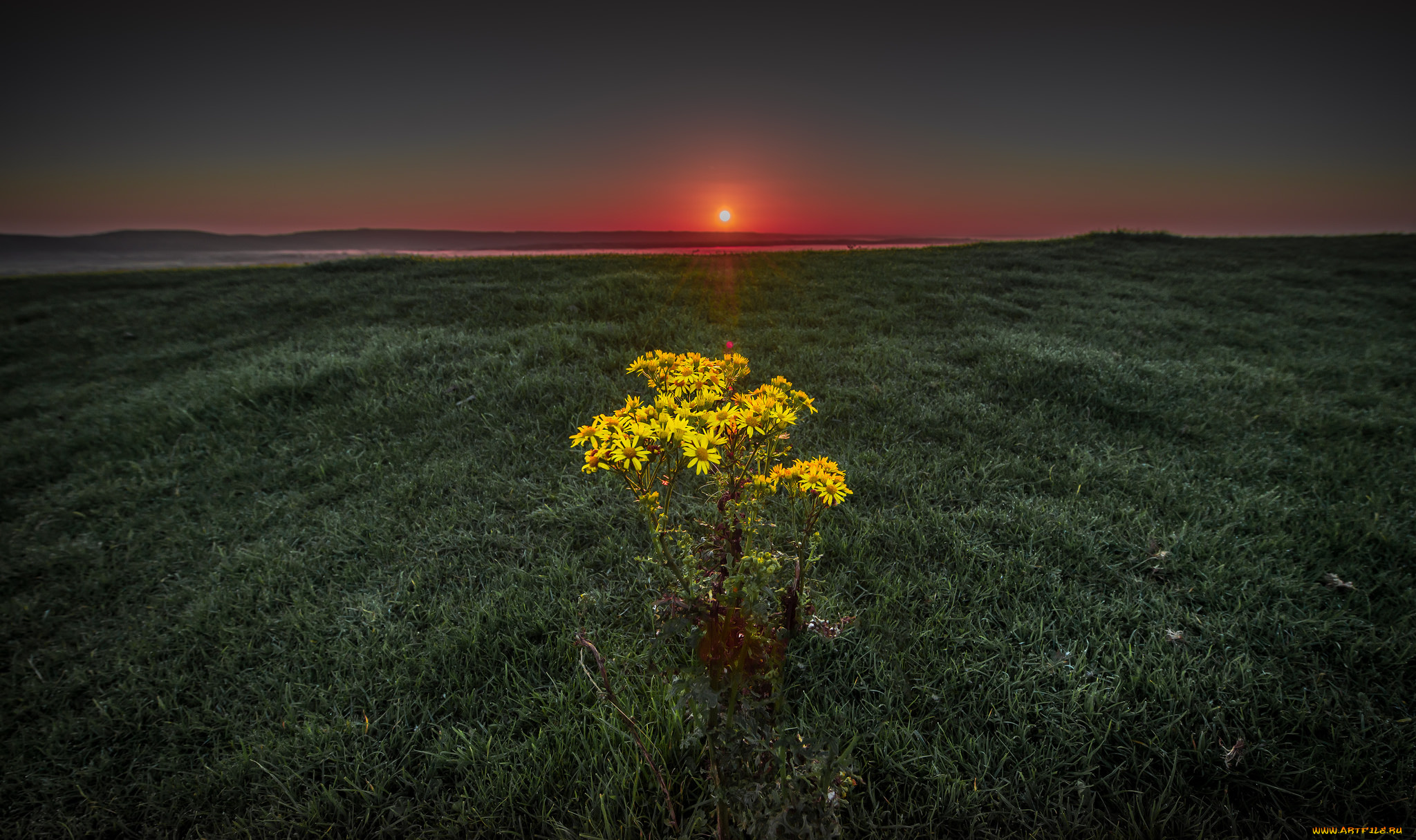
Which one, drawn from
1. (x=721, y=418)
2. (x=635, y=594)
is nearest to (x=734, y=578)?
(x=721, y=418)

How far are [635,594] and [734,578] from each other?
1427mm

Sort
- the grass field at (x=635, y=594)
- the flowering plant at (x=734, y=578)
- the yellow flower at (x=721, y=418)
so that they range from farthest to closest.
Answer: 1. the grass field at (x=635, y=594)
2. the yellow flower at (x=721, y=418)
3. the flowering plant at (x=734, y=578)

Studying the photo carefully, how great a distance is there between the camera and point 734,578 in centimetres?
162

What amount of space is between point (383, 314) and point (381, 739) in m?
8.54

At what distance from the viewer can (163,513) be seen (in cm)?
396

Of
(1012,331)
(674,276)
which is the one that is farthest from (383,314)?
(1012,331)

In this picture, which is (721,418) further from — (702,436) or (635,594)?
(635,594)

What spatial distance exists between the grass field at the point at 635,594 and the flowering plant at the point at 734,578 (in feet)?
0.93

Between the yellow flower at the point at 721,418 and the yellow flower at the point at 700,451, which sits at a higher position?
the yellow flower at the point at 721,418

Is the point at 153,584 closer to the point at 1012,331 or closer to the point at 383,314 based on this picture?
the point at 383,314

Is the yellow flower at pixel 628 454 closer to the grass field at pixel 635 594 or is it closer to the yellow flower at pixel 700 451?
the yellow flower at pixel 700 451

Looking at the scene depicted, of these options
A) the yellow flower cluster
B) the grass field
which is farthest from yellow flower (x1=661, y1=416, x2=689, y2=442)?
the grass field

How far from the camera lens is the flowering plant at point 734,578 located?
1550mm

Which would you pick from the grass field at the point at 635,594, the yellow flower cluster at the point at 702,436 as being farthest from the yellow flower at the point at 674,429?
the grass field at the point at 635,594
